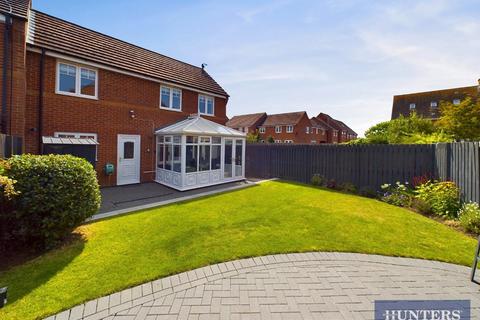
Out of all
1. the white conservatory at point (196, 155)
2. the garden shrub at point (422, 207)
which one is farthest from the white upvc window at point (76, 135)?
the garden shrub at point (422, 207)

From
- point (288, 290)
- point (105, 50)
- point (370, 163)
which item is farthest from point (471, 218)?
point (105, 50)

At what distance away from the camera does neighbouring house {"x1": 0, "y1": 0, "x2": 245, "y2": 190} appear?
8.92m

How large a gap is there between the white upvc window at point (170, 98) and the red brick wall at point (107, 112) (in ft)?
0.89

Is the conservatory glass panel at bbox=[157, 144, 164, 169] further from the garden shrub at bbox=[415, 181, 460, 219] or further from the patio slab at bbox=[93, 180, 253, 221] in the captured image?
the garden shrub at bbox=[415, 181, 460, 219]

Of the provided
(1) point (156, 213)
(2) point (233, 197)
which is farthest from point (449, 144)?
(1) point (156, 213)

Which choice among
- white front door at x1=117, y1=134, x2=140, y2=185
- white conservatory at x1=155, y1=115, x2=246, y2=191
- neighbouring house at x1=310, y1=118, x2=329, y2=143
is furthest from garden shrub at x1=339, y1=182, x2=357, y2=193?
neighbouring house at x1=310, y1=118, x2=329, y2=143

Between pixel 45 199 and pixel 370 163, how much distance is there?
12612 mm

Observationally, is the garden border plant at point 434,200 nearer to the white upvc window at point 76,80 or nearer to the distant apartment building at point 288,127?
the white upvc window at point 76,80

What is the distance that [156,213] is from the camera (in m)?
7.68

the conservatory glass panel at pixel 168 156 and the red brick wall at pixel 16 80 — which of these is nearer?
the red brick wall at pixel 16 80

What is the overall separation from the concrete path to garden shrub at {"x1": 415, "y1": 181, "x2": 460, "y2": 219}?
4369 mm

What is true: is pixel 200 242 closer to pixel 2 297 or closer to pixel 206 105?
pixel 2 297

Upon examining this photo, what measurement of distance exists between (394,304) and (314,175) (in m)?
11.2

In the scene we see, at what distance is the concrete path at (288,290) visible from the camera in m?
3.24
